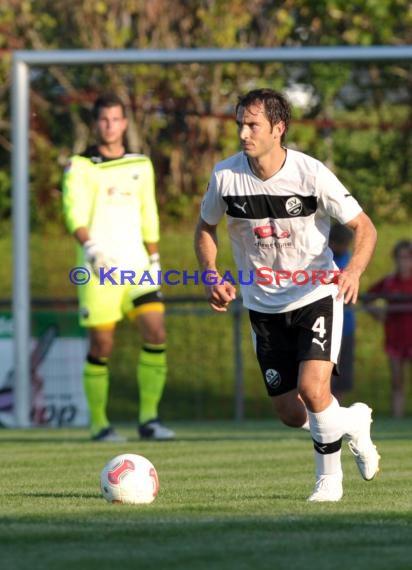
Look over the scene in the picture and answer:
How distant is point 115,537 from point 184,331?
1139cm

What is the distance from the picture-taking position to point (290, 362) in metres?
7.30

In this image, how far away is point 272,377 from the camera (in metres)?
7.33

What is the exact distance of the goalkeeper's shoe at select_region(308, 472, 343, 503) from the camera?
Answer: 21.9ft

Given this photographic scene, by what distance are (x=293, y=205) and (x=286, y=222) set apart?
9 centimetres

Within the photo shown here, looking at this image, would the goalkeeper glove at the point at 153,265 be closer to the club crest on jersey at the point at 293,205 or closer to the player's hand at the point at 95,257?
the player's hand at the point at 95,257

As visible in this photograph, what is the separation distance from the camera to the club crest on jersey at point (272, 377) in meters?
7.31

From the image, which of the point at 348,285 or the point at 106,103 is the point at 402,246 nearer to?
the point at 106,103

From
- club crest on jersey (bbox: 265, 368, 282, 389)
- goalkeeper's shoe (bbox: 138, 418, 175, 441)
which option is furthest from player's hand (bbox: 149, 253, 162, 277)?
club crest on jersey (bbox: 265, 368, 282, 389)

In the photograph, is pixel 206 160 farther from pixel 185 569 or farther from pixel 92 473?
pixel 185 569

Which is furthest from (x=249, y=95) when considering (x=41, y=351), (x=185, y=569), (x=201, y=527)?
(x=41, y=351)

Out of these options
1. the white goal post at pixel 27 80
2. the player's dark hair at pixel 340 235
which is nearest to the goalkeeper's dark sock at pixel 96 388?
the white goal post at pixel 27 80

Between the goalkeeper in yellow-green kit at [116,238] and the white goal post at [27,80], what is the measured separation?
2.28m

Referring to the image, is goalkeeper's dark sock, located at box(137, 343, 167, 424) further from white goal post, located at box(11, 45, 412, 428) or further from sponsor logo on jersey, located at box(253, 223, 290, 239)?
sponsor logo on jersey, located at box(253, 223, 290, 239)

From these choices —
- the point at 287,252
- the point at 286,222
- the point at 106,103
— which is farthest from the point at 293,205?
the point at 106,103
